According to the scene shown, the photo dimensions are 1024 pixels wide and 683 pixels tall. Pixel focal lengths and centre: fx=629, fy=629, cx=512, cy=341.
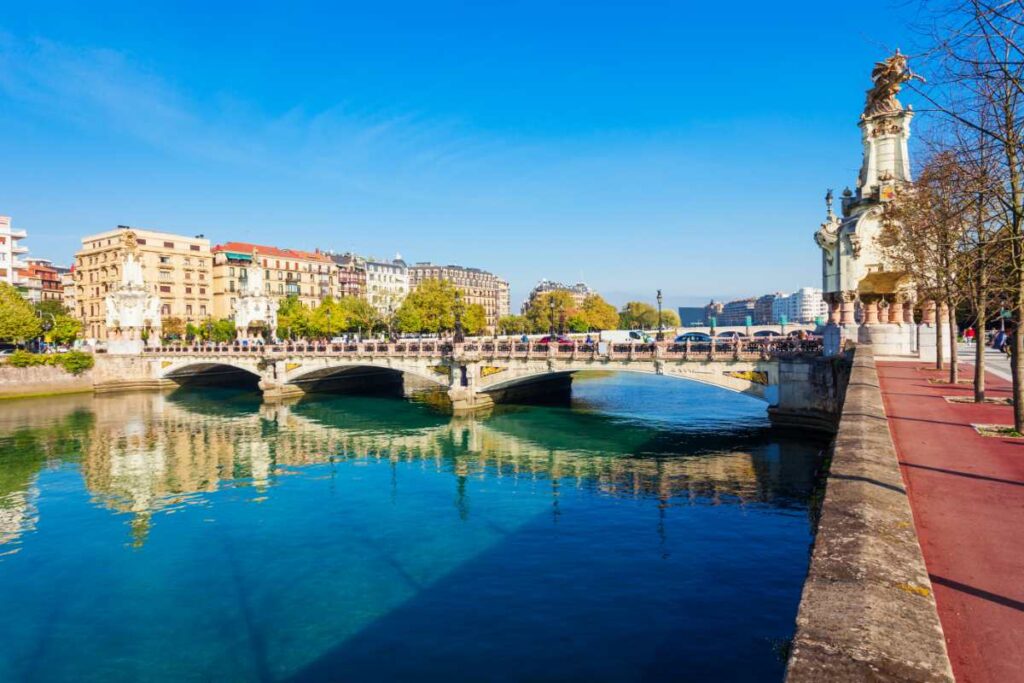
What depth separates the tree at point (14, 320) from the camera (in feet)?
242

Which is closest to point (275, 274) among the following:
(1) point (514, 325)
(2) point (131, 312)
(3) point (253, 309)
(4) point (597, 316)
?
(3) point (253, 309)

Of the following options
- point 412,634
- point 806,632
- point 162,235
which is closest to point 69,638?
point 412,634

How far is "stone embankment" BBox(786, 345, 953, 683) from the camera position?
3.98 m

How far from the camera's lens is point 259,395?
6981 centimetres

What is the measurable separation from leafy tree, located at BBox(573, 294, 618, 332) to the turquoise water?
276 feet

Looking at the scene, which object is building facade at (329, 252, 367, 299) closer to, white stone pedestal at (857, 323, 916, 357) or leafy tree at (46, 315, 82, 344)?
leafy tree at (46, 315, 82, 344)

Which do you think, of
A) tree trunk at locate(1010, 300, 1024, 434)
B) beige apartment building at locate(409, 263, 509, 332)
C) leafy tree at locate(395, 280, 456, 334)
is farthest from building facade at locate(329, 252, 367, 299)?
tree trunk at locate(1010, 300, 1024, 434)

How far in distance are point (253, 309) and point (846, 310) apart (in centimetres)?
7498

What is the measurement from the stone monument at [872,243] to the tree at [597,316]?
8740cm

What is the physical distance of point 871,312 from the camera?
35781 millimetres

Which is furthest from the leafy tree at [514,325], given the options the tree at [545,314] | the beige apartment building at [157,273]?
the beige apartment building at [157,273]

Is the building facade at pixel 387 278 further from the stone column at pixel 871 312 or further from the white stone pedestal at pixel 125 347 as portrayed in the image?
the stone column at pixel 871 312

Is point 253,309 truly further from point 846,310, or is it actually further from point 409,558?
point 846,310

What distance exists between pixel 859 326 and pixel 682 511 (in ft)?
59.8
